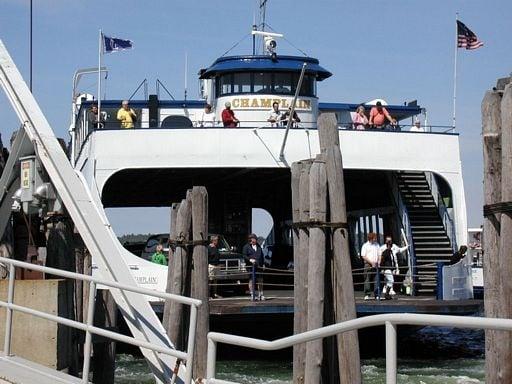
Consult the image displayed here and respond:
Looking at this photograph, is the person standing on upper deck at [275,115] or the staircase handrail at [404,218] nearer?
the staircase handrail at [404,218]

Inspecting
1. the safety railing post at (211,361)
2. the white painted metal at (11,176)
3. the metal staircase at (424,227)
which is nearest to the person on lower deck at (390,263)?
the metal staircase at (424,227)

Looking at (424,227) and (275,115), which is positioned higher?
(275,115)

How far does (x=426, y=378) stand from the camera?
54.5ft

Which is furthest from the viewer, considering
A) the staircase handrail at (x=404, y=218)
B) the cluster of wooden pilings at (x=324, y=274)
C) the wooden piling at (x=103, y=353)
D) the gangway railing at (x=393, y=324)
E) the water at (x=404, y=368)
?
the staircase handrail at (x=404, y=218)

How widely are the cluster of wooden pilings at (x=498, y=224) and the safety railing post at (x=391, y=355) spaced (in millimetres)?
1860

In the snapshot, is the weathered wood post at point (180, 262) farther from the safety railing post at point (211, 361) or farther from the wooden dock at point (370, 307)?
the safety railing post at point (211, 361)

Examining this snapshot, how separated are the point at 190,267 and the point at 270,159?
7.29m

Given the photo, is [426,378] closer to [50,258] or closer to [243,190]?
[50,258]

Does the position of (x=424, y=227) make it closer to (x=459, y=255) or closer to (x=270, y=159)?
(x=459, y=255)

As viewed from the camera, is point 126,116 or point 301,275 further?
point 126,116

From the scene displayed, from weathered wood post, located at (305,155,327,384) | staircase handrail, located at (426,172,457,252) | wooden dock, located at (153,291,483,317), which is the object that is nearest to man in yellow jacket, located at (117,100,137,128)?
wooden dock, located at (153,291,483,317)

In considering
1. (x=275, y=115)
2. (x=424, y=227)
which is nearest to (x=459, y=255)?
(x=424, y=227)

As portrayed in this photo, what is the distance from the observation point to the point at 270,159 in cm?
2000

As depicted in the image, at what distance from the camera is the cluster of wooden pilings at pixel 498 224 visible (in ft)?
20.9
